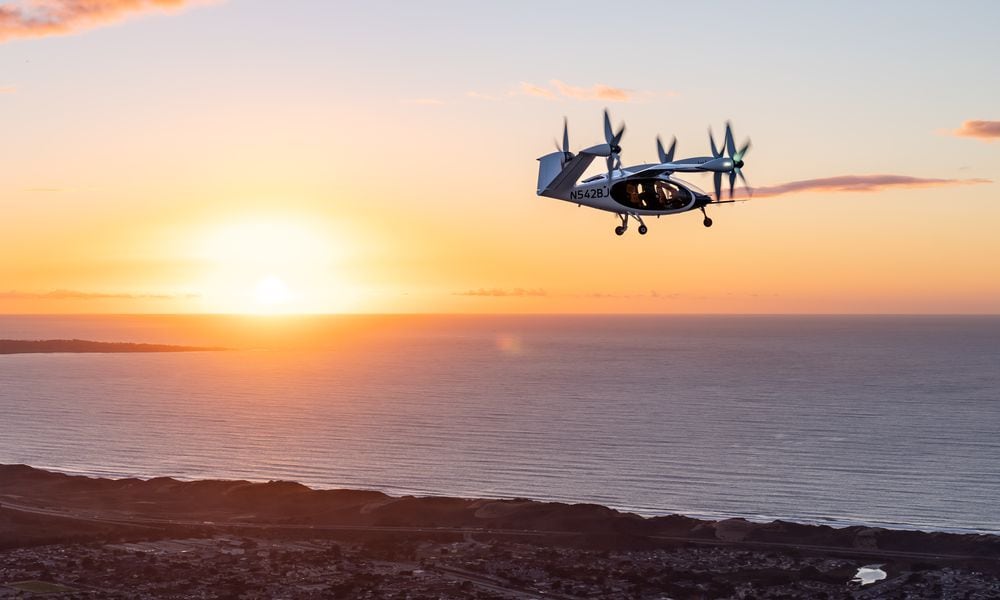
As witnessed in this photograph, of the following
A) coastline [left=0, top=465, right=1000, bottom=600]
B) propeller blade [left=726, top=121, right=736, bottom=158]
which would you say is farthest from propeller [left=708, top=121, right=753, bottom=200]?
coastline [left=0, top=465, right=1000, bottom=600]

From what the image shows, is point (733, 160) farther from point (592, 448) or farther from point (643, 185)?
point (592, 448)

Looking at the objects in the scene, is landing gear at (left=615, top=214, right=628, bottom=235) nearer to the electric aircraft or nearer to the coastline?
the electric aircraft

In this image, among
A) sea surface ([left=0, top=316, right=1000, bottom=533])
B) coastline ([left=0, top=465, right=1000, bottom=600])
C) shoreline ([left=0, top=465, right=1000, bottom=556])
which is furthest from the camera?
sea surface ([left=0, top=316, right=1000, bottom=533])

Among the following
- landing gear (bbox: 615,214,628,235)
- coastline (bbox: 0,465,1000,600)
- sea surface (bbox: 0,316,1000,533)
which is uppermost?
landing gear (bbox: 615,214,628,235)

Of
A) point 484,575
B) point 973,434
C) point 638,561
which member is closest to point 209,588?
point 484,575

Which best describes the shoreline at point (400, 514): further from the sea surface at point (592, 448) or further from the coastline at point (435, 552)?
the sea surface at point (592, 448)

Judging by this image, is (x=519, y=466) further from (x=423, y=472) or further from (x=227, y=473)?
(x=227, y=473)

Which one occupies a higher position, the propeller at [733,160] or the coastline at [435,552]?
the propeller at [733,160]

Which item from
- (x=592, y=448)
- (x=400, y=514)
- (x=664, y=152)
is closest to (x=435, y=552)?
(x=400, y=514)

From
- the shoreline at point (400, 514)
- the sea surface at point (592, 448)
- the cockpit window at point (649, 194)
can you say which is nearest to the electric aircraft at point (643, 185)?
the cockpit window at point (649, 194)

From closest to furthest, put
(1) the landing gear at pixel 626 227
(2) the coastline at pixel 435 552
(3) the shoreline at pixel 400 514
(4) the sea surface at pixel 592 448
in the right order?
(1) the landing gear at pixel 626 227
(2) the coastline at pixel 435 552
(3) the shoreline at pixel 400 514
(4) the sea surface at pixel 592 448
